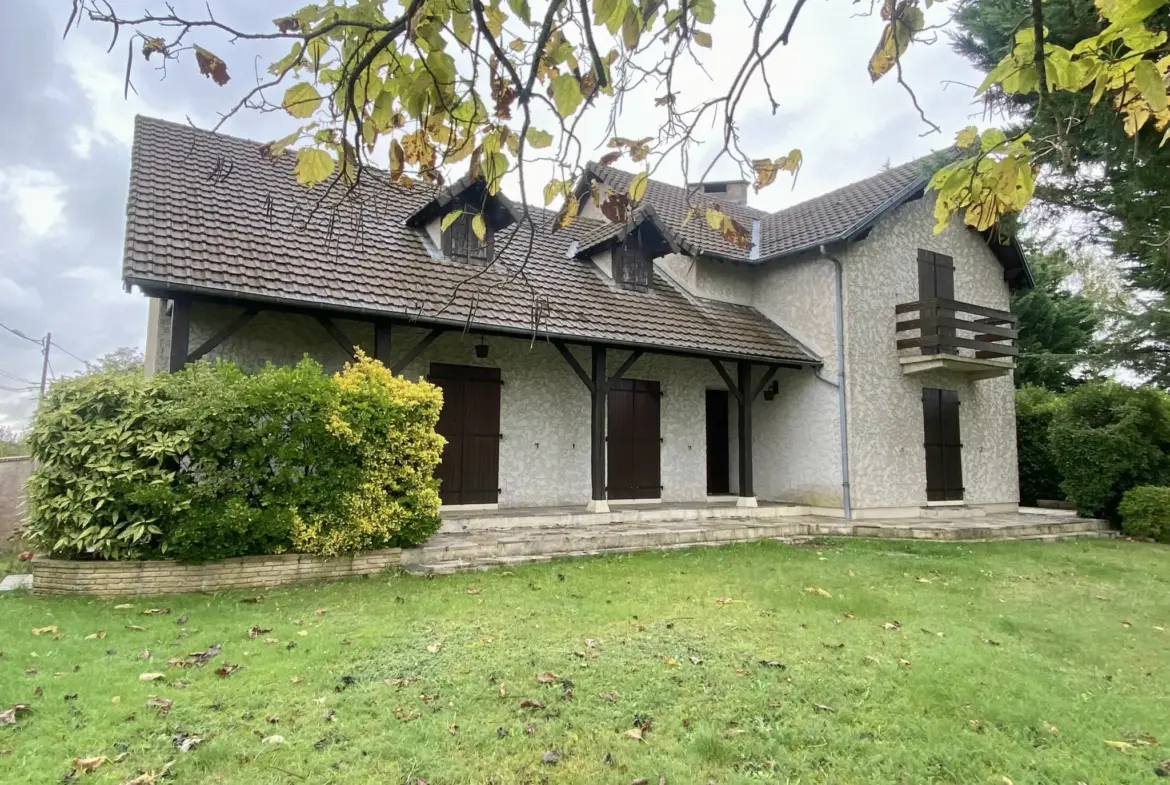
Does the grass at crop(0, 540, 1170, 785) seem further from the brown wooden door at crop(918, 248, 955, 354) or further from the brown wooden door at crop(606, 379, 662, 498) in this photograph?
the brown wooden door at crop(918, 248, 955, 354)

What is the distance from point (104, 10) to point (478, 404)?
848 centimetres

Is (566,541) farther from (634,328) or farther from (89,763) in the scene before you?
(89,763)

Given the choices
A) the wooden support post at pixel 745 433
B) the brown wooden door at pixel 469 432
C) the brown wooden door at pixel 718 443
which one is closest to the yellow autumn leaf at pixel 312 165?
the brown wooden door at pixel 469 432

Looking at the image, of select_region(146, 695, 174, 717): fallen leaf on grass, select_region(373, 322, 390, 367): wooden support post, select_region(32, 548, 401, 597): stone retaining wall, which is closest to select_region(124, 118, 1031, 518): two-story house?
select_region(373, 322, 390, 367): wooden support post

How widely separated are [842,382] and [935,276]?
3.95 meters

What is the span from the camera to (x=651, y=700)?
11.4 feet

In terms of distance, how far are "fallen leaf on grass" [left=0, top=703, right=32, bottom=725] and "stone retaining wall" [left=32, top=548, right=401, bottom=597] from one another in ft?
8.87

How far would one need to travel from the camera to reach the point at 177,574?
A: 19.1 feet

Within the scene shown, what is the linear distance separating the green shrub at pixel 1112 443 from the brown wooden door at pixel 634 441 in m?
8.31

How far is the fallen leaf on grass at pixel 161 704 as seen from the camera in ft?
10.5

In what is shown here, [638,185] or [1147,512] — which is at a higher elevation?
[638,185]

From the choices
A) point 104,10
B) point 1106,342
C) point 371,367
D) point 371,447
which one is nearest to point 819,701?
point 104,10

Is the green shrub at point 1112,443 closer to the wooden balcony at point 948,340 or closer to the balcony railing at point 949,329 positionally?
the wooden balcony at point 948,340

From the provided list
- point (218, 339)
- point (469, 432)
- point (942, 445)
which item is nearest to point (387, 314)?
point (218, 339)
